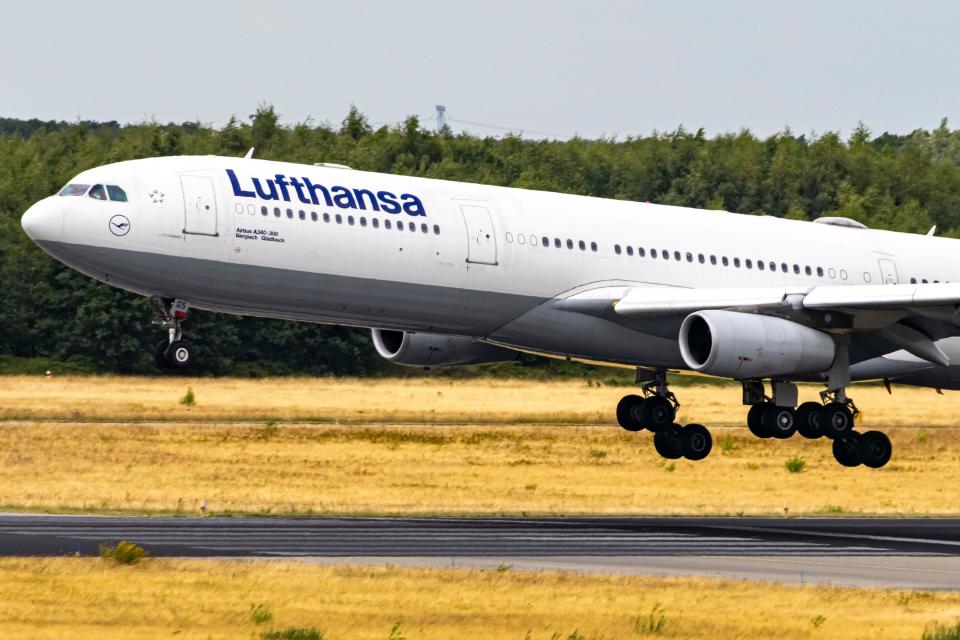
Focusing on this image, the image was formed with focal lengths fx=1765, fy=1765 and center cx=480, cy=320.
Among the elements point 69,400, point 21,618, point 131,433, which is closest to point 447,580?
point 21,618

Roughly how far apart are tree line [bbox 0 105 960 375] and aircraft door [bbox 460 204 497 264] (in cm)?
4907

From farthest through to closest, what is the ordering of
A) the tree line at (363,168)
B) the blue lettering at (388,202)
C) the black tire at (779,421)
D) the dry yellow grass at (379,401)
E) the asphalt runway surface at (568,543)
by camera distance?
the tree line at (363,168) < the dry yellow grass at (379,401) < the black tire at (779,421) < the blue lettering at (388,202) < the asphalt runway surface at (568,543)

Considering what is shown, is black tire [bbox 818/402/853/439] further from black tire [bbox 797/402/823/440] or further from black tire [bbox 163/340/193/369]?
black tire [bbox 163/340/193/369]

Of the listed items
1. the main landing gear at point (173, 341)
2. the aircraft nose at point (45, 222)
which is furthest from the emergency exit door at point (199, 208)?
the aircraft nose at point (45, 222)

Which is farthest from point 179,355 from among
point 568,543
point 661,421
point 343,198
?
point 661,421

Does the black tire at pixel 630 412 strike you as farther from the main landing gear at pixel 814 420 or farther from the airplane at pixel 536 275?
the main landing gear at pixel 814 420

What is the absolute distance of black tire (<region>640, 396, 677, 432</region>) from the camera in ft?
161

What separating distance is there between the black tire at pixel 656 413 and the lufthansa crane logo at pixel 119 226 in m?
17.3

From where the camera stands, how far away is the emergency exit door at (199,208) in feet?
125

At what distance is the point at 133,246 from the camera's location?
124 feet

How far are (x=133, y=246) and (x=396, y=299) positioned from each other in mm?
6178

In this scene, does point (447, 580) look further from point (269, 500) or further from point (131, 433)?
point (131, 433)

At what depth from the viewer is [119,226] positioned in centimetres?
3766

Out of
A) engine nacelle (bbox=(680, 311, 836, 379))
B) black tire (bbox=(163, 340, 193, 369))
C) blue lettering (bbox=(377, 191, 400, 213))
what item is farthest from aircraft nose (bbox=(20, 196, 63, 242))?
engine nacelle (bbox=(680, 311, 836, 379))
